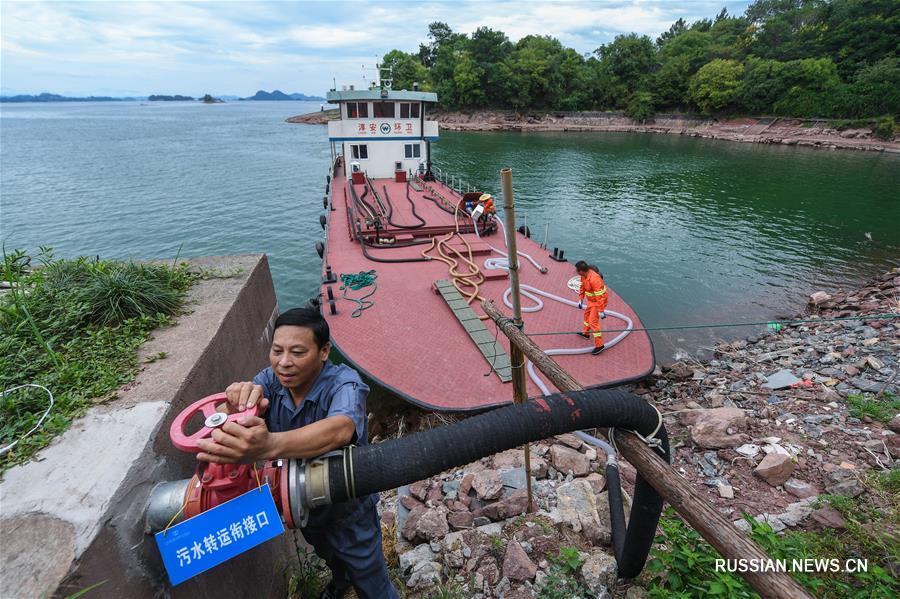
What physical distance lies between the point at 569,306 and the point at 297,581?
6.38 metres

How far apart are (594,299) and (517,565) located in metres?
4.21

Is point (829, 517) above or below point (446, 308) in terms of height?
below

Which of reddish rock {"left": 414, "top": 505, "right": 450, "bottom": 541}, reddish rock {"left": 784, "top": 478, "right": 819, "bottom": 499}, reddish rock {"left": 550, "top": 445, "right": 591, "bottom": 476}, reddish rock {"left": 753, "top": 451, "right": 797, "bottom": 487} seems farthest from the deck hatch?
reddish rock {"left": 784, "top": 478, "right": 819, "bottom": 499}

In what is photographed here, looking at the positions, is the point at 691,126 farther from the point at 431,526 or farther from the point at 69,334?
the point at 69,334

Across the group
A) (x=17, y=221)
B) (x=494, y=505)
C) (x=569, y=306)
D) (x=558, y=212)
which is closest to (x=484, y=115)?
(x=558, y=212)

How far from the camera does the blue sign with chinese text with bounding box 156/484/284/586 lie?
181 centimetres

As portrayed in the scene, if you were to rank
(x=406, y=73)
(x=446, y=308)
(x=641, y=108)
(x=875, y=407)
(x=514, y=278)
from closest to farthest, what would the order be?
(x=514, y=278) < (x=875, y=407) < (x=446, y=308) < (x=641, y=108) < (x=406, y=73)

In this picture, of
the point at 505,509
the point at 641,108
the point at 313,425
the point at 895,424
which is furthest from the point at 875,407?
the point at 641,108

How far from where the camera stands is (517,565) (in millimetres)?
3211

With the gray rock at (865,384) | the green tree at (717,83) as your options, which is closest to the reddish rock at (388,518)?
the gray rock at (865,384)

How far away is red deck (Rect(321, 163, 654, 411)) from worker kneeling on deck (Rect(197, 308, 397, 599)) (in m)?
3.07

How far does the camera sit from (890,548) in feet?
9.98

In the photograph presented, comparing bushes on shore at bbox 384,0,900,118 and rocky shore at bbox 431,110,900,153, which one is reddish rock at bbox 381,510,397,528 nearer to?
rocky shore at bbox 431,110,900,153

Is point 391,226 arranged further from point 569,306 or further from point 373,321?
point 569,306
